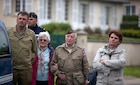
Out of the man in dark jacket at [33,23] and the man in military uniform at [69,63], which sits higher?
the man in dark jacket at [33,23]

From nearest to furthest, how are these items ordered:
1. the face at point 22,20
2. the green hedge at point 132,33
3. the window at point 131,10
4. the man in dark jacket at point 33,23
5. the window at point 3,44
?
the window at point 3,44 → the face at point 22,20 → the man in dark jacket at point 33,23 → the green hedge at point 132,33 → the window at point 131,10

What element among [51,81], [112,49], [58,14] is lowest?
[51,81]

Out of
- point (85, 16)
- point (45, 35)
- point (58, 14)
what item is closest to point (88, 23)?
point (85, 16)

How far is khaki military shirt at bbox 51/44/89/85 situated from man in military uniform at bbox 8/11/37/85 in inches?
18.3

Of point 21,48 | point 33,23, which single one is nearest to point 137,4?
point 33,23

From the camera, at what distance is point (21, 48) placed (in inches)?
285

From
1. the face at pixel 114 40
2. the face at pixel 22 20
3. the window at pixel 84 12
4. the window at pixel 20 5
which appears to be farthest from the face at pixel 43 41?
the window at pixel 84 12

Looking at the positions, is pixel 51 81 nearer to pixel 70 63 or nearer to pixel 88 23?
pixel 70 63

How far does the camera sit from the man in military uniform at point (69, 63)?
7.27 m

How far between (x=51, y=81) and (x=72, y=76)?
1.63ft

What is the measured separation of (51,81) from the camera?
7562mm

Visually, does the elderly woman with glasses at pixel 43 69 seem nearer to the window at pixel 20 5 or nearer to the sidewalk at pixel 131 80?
the sidewalk at pixel 131 80

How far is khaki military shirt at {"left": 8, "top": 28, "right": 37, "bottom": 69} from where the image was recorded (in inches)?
284

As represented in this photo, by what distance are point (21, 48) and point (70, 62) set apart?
2.97 ft
